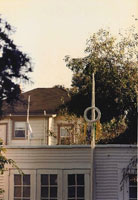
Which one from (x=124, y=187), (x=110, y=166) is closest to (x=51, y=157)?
(x=110, y=166)

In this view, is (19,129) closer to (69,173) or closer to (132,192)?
(69,173)

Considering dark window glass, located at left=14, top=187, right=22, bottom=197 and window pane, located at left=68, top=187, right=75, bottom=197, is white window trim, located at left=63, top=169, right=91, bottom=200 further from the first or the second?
dark window glass, located at left=14, top=187, right=22, bottom=197

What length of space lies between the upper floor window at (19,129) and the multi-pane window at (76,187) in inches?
393

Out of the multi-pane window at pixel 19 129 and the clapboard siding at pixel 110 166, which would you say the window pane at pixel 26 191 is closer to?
the clapboard siding at pixel 110 166

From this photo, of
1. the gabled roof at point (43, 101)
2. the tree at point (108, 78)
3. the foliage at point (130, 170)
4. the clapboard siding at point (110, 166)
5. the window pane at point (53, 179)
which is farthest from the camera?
the gabled roof at point (43, 101)

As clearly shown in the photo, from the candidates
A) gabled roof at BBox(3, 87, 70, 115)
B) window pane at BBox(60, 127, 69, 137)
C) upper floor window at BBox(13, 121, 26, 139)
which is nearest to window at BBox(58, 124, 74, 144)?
window pane at BBox(60, 127, 69, 137)

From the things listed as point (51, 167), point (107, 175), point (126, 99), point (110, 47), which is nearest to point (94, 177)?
point (107, 175)

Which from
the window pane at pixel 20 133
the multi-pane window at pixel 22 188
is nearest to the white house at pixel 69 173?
the multi-pane window at pixel 22 188

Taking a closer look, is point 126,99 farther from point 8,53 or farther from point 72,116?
point 8,53

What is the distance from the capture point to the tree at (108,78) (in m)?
17.5

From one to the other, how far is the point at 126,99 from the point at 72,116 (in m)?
2.35

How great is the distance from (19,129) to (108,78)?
17.1 feet

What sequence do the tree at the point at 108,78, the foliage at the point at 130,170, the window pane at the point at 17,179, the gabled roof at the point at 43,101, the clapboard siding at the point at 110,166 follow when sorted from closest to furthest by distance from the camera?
the foliage at the point at 130,170
the clapboard siding at the point at 110,166
the window pane at the point at 17,179
the tree at the point at 108,78
the gabled roof at the point at 43,101

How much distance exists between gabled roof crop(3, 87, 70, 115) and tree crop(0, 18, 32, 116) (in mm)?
9341
